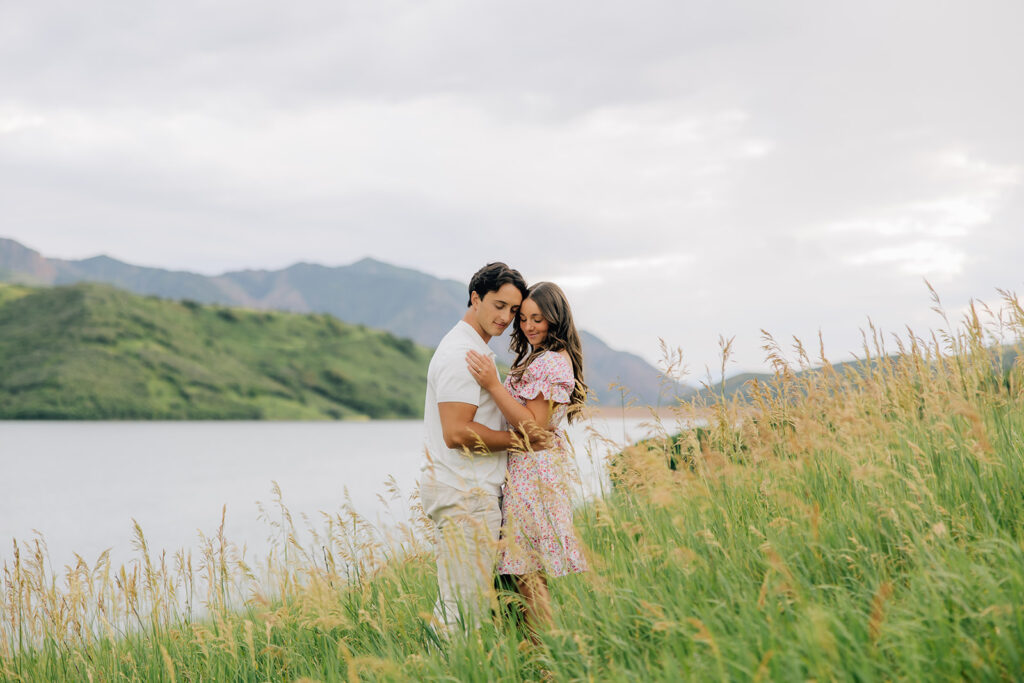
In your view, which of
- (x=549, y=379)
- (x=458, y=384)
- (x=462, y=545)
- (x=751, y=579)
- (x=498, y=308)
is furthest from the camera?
(x=498, y=308)

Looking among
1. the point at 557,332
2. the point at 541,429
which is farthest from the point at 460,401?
the point at 557,332

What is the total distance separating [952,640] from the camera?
2447 millimetres

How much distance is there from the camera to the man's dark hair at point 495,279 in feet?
15.2

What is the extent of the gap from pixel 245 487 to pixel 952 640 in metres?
48.6

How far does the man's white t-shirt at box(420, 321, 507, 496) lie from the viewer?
14.4 feet

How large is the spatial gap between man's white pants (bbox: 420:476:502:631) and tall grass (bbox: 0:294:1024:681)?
0.18m

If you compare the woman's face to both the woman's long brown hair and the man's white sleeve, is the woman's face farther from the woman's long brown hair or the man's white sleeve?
the man's white sleeve

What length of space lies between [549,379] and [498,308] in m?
0.58

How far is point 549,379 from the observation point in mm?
4480

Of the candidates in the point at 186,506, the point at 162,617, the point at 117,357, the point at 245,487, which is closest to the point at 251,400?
the point at 117,357

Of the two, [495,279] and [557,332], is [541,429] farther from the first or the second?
[495,279]

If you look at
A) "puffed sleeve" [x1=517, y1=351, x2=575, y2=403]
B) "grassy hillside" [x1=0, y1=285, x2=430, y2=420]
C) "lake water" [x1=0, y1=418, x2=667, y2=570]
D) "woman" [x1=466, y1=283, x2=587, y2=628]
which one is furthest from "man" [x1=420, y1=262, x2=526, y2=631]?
"grassy hillside" [x1=0, y1=285, x2=430, y2=420]

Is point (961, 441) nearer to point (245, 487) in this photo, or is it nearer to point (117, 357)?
point (245, 487)

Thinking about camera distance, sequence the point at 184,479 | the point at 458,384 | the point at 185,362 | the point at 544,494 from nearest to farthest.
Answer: the point at 544,494 → the point at 458,384 → the point at 184,479 → the point at 185,362
